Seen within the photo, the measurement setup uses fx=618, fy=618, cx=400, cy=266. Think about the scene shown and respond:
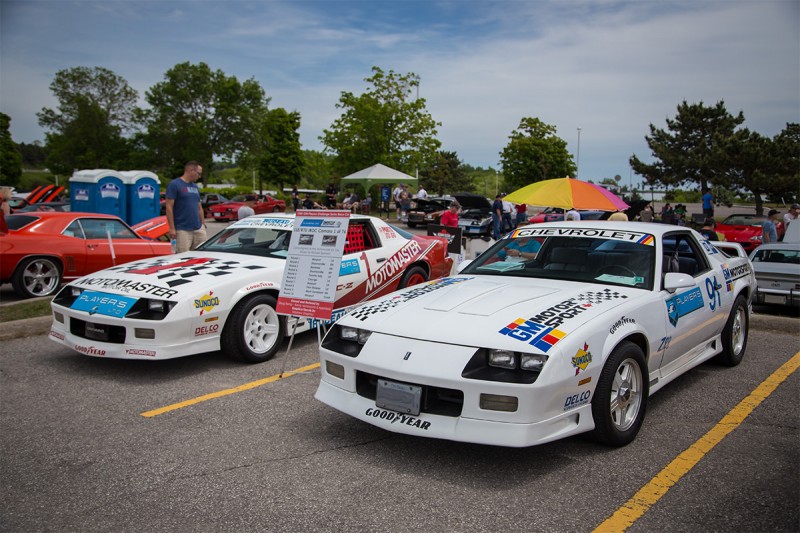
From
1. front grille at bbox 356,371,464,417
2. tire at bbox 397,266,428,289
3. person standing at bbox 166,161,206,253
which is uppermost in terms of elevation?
person standing at bbox 166,161,206,253

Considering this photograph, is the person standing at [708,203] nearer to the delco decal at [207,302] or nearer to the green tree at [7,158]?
the delco decal at [207,302]

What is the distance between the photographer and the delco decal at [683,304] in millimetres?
4453

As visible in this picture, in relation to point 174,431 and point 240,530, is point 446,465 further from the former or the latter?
point 174,431

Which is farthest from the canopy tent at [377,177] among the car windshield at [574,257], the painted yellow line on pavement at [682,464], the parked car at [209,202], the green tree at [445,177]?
the green tree at [445,177]

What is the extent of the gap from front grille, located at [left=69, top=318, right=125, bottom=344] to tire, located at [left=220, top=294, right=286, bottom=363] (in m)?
0.84

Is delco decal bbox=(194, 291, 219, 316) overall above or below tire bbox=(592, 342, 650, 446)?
above

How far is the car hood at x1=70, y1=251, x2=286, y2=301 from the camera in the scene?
17.5 feet

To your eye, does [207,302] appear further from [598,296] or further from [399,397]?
[598,296]

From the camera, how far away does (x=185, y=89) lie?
50375 millimetres

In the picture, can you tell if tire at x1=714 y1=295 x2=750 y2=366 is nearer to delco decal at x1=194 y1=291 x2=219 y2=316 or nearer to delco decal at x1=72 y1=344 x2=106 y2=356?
delco decal at x1=194 y1=291 x2=219 y2=316

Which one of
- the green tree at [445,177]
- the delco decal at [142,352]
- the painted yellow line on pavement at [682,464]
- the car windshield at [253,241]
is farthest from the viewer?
the green tree at [445,177]

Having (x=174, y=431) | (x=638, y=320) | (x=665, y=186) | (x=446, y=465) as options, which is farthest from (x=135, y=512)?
(x=665, y=186)

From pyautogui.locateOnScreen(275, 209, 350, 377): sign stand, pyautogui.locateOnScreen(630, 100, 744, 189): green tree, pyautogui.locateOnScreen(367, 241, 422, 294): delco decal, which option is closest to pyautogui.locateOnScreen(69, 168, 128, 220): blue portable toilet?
pyautogui.locateOnScreen(367, 241, 422, 294): delco decal

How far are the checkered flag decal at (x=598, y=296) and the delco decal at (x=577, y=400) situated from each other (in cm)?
69
